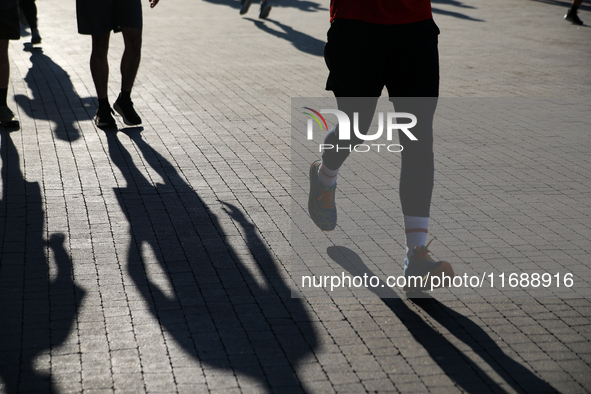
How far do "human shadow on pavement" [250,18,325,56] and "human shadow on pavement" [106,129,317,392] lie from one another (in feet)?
24.0

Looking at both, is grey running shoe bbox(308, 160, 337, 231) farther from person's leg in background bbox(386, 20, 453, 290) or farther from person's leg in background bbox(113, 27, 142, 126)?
person's leg in background bbox(113, 27, 142, 126)

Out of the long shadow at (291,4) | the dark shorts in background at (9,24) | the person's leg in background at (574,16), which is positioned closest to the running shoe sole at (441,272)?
the dark shorts in background at (9,24)

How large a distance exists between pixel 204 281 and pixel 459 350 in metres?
1.38

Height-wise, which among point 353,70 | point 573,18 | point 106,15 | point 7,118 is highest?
point 353,70

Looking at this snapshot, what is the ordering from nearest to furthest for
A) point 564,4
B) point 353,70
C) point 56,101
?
point 353,70 < point 56,101 < point 564,4

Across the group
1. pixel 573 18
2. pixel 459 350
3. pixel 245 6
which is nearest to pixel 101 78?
pixel 459 350

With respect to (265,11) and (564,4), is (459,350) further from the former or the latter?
(564,4)

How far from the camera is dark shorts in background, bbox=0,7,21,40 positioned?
6441 mm

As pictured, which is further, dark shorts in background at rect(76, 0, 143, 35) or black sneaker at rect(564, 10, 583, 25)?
black sneaker at rect(564, 10, 583, 25)

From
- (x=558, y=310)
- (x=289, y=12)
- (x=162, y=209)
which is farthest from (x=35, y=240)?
(x=289, y=12)

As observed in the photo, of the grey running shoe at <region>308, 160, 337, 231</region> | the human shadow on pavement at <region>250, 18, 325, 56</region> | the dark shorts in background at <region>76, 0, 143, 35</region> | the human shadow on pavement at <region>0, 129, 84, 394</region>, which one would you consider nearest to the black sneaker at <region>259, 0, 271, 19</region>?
the human shadow on pavement at <region>250, 18, 325, 56</region>

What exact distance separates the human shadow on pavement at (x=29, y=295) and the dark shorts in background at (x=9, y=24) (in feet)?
7.55

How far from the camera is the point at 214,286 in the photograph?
11.8ft

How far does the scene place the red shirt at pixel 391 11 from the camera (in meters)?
3.48
